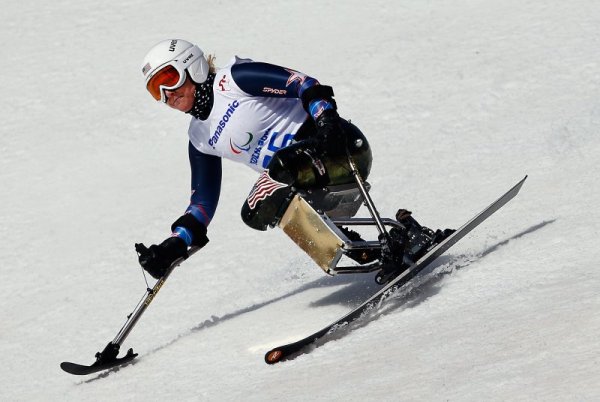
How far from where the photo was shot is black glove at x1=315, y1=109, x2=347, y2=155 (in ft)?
20.7

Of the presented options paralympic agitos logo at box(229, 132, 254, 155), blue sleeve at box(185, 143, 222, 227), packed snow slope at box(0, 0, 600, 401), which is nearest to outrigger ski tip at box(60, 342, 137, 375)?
packed snow slope at box(0, 0, 600, 401)

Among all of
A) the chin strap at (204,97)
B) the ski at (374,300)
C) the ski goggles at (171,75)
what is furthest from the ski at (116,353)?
the ski at (374,300)

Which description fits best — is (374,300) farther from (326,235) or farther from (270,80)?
(270,80)

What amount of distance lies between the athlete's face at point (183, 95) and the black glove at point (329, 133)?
1.03m

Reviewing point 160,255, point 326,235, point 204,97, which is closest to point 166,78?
point 204,97

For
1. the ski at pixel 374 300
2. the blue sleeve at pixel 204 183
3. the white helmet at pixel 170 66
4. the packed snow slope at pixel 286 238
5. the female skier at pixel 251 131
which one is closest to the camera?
the packed snow slope at pixel 286 238

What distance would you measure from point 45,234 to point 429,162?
411cm

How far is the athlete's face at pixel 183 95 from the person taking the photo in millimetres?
6895

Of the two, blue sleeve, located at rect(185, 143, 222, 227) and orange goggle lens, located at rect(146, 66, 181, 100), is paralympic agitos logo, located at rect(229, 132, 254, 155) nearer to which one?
blue sleeve, located at rect(185, 143, 222, 227)

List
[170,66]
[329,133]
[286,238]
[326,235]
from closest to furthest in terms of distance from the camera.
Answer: [329,133]
[326,235]
[170,66]
[286,238]

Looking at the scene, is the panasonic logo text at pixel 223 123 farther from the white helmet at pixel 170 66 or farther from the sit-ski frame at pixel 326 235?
the sit-ski frame at pixel 326 235

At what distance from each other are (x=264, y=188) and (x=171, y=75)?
999 mm

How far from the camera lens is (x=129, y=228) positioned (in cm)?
1062

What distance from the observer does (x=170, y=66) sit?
680 cm
